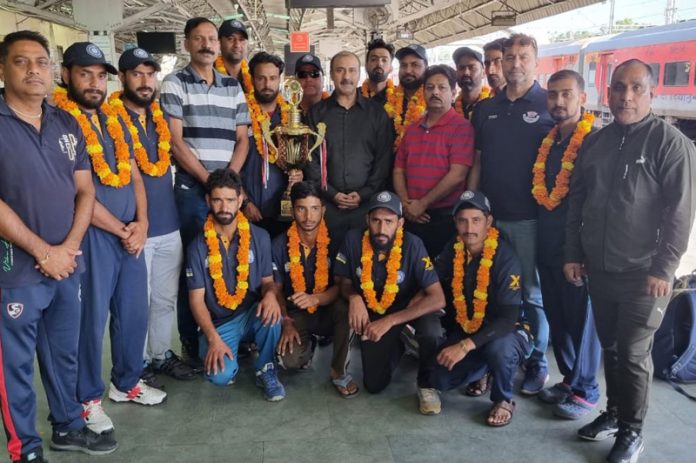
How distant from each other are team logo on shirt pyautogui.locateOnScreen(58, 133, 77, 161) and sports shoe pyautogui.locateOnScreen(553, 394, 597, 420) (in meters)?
3.09

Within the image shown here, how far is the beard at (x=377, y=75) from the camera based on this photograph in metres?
4.82

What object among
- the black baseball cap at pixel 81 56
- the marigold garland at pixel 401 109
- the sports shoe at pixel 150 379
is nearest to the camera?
the black baseball cap at pixel 81 56

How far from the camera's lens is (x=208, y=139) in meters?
3.99

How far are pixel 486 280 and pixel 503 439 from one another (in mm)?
964

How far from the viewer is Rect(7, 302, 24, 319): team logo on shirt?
2.66 metres

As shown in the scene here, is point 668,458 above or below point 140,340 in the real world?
below

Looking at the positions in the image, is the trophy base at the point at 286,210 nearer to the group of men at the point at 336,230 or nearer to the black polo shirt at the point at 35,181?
the group of men at the point at 336,230

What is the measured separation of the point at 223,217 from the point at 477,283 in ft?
5.63

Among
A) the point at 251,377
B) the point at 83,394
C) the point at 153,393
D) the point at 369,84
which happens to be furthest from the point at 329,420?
the point at 369,84

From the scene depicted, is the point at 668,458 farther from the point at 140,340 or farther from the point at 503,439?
the point at 140,340

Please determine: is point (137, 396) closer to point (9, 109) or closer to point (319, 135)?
point (9, 109)

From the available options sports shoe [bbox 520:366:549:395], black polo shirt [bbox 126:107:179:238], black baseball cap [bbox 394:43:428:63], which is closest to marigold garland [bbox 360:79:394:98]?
black baseball cap [bbox 394:43:428:63]

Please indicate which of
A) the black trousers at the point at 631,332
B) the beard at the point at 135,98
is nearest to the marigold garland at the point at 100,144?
the beard at the point at 135,98

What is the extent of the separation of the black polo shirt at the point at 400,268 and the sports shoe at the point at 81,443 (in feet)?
5.89
